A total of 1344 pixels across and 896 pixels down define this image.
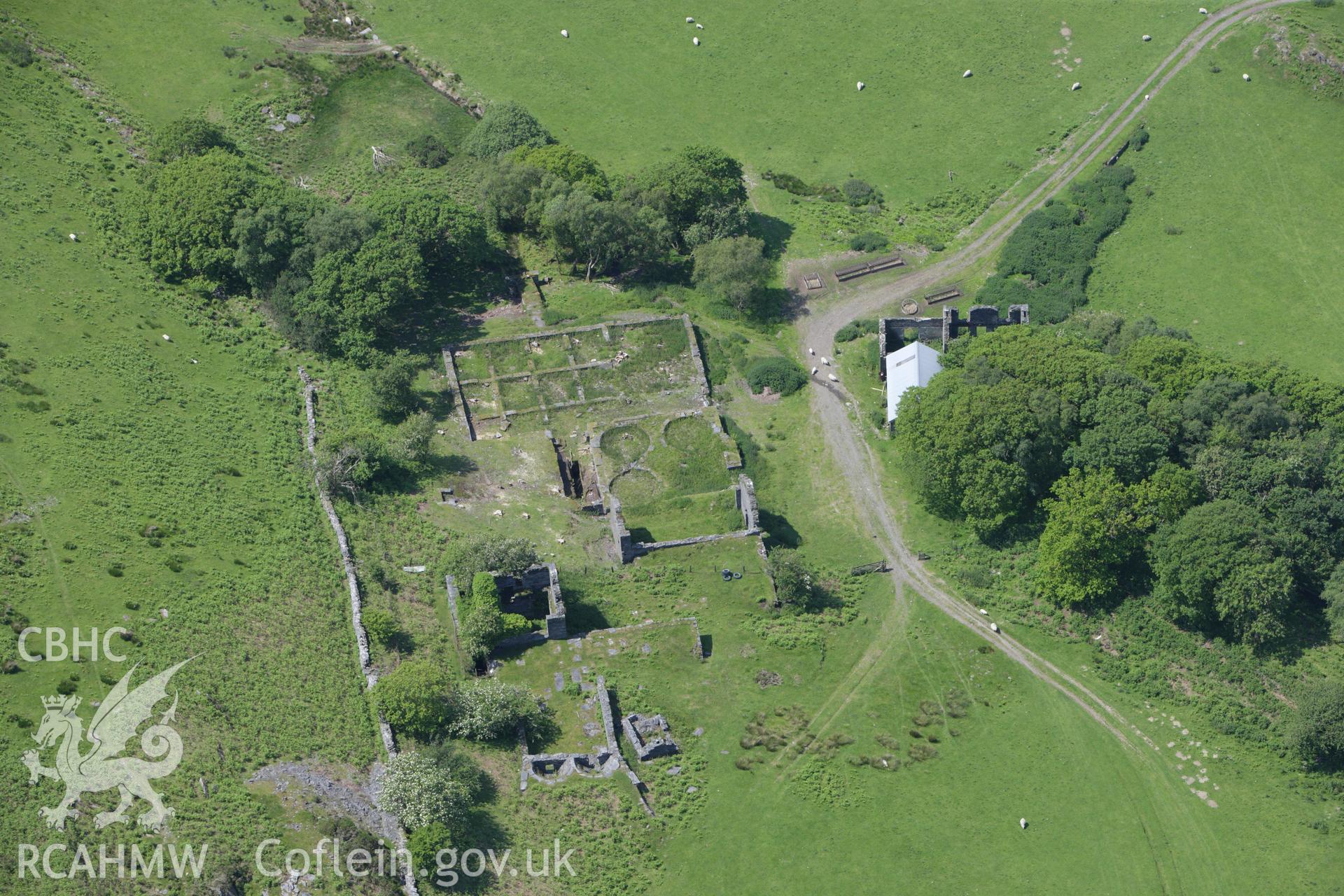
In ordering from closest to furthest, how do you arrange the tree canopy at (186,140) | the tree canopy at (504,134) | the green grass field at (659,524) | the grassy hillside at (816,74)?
the green grass field at (659,524)
the tree canopy at (186,140)
the tree canopy at (504,134)
the grassy hillside at (816,74)

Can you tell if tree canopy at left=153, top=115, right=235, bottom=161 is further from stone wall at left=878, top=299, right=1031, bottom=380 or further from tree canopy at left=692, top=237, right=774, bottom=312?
stone wall at left=878, top=299, right=1031, bottom=380

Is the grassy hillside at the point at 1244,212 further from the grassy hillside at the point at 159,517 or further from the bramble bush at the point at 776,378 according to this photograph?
the grassy hillside at the point at 159,517

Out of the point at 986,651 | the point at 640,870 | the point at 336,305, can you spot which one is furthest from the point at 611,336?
the point at 640,870

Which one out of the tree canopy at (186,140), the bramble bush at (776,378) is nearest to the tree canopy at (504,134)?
the tree canopy at (186,140)

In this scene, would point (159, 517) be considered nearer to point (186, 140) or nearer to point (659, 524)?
point (659, 524)

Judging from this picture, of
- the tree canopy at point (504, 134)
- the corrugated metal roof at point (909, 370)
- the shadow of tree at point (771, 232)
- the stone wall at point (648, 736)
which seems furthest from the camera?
the tree canopy at point (504, 134)

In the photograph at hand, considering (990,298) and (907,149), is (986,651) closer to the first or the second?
(990,298)
